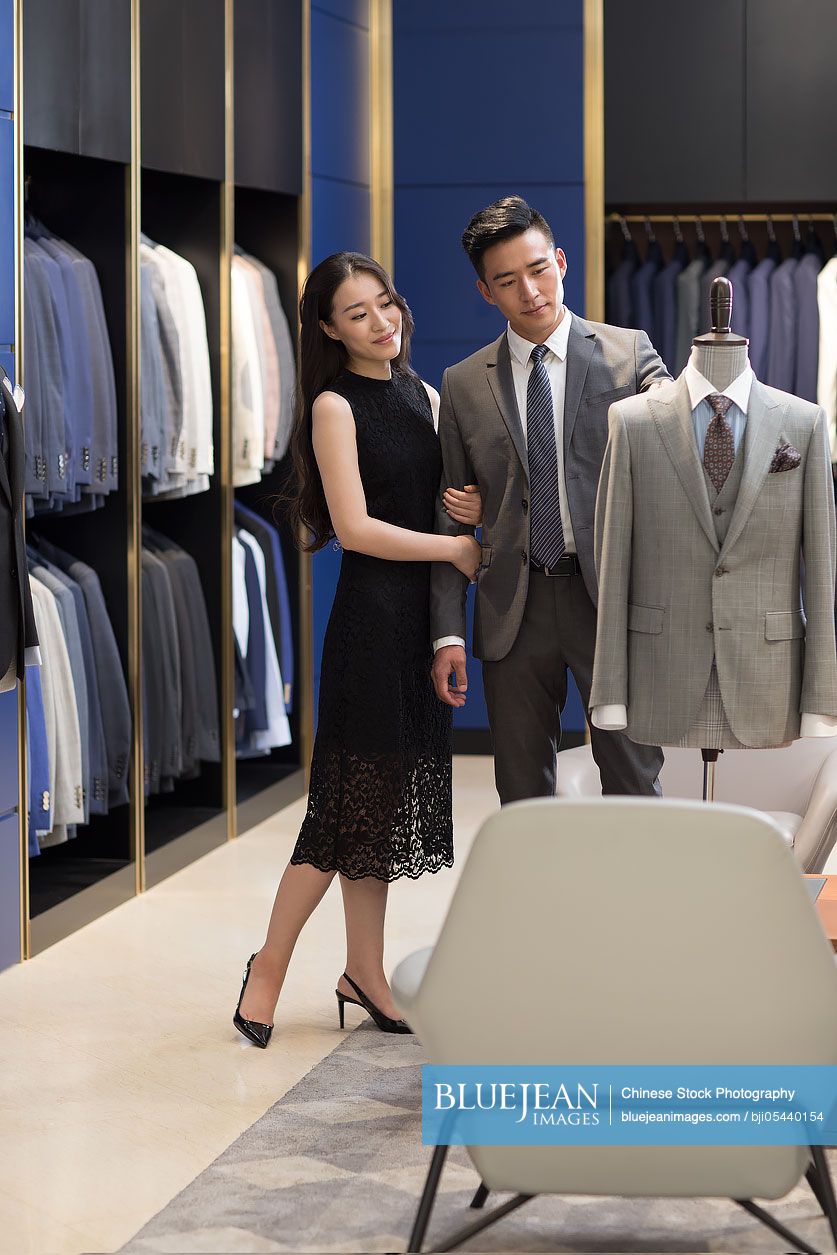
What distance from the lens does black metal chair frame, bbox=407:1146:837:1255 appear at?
1.93m

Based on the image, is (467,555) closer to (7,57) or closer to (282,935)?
(282,935)

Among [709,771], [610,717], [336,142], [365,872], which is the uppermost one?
[336,142]

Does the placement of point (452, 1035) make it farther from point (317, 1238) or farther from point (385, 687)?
point (385, 687)

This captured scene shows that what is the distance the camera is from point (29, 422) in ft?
12.3

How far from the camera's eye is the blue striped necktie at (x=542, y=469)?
2807 millimetres

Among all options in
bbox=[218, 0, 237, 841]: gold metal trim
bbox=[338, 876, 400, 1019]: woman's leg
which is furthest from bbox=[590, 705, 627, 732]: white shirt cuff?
bbox=[218, 0, 237, 841]: gold metal trim

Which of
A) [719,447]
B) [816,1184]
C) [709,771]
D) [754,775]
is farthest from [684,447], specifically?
[754,775]

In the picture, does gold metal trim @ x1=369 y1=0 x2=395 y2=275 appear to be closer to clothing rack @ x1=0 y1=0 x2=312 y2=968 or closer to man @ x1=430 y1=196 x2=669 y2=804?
clothing rack @ x1=0 y1=0 x2=312 y2=968

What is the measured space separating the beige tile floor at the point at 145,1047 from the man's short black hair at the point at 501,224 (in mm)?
1586

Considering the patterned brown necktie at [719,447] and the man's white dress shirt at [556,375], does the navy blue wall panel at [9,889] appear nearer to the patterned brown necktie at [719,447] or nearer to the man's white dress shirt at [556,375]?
the man's white dress shirt at [556,375]

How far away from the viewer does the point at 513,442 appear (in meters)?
2.82

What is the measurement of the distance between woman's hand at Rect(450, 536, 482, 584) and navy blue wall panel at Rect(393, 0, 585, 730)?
327 cm

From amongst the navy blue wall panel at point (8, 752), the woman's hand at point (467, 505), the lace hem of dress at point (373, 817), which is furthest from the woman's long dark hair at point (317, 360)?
the navy blue wall panel at point (8, 752)

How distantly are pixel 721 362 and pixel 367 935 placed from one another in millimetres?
1354
